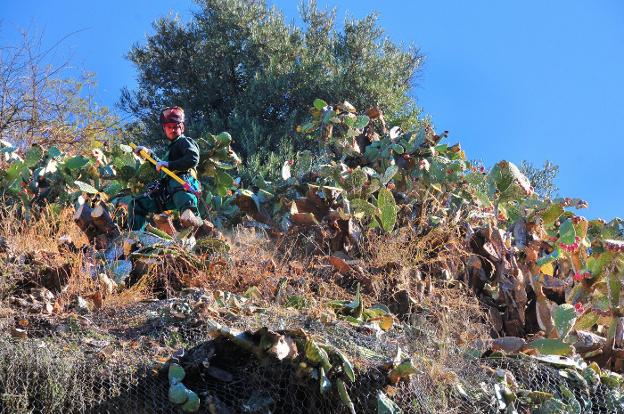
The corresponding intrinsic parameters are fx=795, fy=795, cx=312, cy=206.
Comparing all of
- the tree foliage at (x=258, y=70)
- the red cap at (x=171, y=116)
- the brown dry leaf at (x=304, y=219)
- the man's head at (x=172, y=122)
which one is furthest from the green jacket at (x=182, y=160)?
the tree foliage at (x=258, y=70)

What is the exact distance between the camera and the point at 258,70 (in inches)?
599

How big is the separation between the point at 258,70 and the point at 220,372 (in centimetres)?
1156

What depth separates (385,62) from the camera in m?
15.8

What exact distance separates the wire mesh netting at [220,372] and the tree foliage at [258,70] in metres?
9.57

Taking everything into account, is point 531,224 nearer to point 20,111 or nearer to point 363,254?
point 363,254

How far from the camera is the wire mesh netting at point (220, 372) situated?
405 centimetres

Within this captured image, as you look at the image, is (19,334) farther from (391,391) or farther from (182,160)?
(182,160)

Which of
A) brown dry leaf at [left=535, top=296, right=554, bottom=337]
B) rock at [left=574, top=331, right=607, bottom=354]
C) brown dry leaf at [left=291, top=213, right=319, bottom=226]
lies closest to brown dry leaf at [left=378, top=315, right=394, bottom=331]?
brown dry leaf at [left=535, top=296, right=554, bottom=337]

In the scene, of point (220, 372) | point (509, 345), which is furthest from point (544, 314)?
point (220, 372)

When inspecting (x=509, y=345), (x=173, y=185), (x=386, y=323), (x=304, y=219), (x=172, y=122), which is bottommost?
(x=386, y=323)

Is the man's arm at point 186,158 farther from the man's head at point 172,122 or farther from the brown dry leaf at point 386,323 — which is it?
the brown dry leaf at point 386,323

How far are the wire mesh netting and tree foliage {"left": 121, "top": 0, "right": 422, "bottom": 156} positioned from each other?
9.57m

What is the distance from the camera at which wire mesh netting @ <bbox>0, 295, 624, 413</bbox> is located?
13.3 feet

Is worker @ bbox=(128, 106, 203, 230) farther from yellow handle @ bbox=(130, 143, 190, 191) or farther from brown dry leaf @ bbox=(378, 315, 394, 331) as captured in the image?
brown dry leaf @ bbox=(378, 315, 394, 331)
